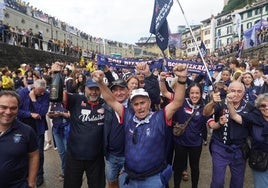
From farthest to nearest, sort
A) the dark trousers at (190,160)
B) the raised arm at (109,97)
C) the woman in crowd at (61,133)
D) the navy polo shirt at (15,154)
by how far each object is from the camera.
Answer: the woman in crowd at (61,133) < the dark trousers at (190,160) < the raised arm at (109,97) < the navy polo shirt at (15,154)

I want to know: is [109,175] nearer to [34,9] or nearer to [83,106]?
[83,106]

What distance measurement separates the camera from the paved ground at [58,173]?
17.4 ft

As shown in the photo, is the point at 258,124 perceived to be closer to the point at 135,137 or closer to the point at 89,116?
the point at 135,137

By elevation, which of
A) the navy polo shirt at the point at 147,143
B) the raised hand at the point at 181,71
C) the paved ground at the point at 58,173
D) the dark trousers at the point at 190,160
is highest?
the raised hand at the point at 181,71

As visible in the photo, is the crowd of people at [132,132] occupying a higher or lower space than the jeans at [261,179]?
higher

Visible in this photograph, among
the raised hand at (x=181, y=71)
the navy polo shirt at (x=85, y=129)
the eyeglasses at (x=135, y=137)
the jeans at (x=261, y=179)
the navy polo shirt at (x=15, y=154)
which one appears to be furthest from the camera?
the navy polo shirt at (x=85, y=129)

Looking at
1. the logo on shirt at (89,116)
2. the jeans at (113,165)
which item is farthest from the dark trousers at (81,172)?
the logo on shirt at (89,116)

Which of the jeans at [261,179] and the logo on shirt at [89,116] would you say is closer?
the jeans at [261,179]

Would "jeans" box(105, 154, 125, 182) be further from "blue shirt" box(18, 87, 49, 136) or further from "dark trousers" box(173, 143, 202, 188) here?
"blue shirt" box(18, 87, 49, 136)

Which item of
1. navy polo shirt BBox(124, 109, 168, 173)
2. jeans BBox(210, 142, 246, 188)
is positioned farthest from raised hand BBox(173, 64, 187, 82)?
jeans BBox(210, 142, 246, 188)

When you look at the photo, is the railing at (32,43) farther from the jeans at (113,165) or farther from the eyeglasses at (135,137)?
the eyeglasses at (135,137)

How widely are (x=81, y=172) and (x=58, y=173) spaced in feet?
7.02

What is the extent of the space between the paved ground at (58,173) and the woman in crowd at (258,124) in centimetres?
162

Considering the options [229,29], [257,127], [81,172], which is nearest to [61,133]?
[81,172]
